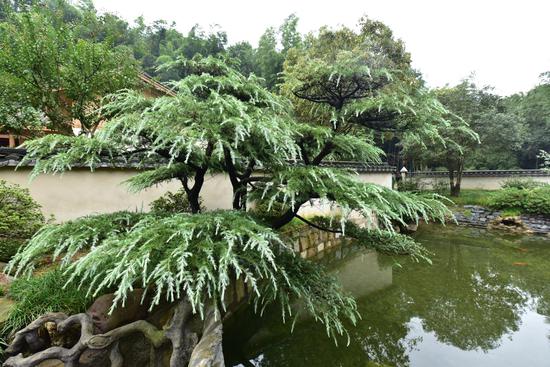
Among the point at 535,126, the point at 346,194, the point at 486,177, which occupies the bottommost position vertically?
the point at 486,177

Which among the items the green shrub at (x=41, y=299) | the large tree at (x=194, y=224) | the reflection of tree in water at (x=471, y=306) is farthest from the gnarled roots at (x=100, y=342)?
the reflection of tree in water at (x=471, y=306)

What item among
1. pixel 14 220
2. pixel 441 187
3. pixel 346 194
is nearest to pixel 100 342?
pixel 346 194

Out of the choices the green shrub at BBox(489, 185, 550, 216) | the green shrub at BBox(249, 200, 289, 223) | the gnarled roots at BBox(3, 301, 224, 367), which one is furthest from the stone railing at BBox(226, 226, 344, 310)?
the green shrub at BBox(489, 185, 550, 216)

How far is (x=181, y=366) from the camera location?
2010 mm

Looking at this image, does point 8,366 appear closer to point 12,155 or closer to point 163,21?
point 12,155

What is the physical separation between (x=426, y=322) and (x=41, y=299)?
188 inches

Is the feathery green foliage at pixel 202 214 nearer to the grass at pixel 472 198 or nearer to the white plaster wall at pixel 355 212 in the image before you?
the white plaster wall at pixel 355 212

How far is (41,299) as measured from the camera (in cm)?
239

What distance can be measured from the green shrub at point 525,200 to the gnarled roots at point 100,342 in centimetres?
1198

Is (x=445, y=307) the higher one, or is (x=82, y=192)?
(x=82, y=192)

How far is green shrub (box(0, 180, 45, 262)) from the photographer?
3205 millimetres

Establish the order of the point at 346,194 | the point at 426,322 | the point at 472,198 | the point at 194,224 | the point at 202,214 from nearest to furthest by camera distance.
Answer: the point at 194,224 → the point at 346,194 → the point at 202,214 → the point at 426,322 → the point at 472,198

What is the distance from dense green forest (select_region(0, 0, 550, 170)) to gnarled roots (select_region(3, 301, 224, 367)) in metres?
2.30

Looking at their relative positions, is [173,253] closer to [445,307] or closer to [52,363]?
[52,363]
